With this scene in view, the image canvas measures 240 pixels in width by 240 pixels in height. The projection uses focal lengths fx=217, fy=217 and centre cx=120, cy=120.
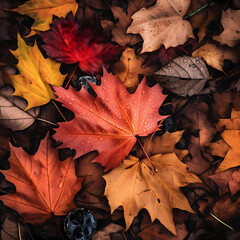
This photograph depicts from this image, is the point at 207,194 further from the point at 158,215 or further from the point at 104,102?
the point at 104,102

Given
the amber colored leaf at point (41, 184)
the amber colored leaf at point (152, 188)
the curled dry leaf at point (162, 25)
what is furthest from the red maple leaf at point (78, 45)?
the amber colored leaf at point (152, 188)

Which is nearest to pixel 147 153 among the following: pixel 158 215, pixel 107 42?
pixel 158 215

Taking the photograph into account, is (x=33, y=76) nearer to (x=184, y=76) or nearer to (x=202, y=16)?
(x=184, y=76)

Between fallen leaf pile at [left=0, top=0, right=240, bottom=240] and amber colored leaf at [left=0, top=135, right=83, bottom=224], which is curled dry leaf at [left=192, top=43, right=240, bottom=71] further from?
amber colored leaf at [left=0, top=135, right=83, bottom=224]

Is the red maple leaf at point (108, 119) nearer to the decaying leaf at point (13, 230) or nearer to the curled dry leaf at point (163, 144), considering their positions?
the curled dry leaf at point (163, 144)

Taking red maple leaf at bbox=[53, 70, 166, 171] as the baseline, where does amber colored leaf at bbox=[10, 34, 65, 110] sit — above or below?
above

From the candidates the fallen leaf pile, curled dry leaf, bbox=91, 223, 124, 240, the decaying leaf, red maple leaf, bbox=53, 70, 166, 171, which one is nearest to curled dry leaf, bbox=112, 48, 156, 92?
the fallen leaf pile
